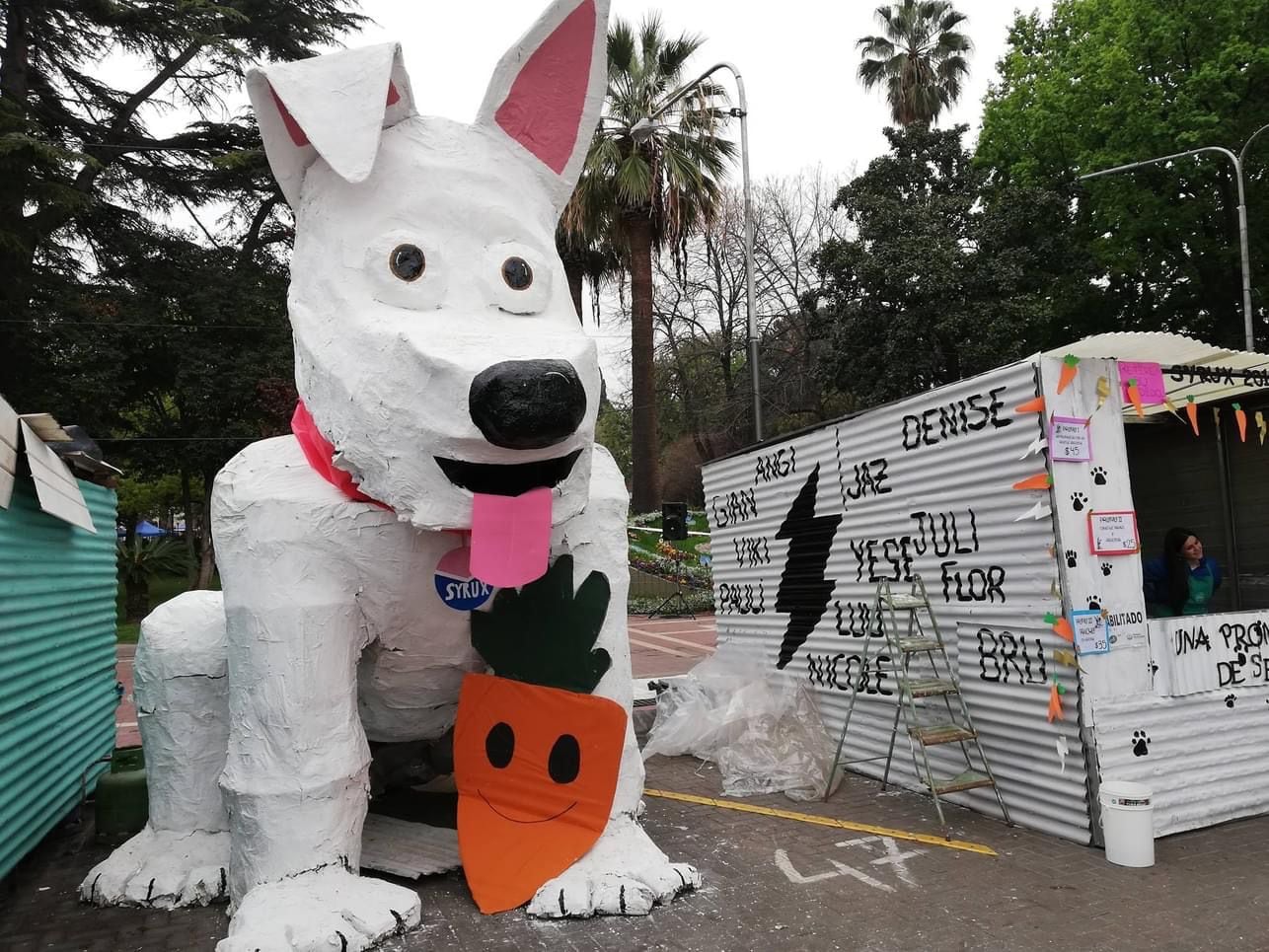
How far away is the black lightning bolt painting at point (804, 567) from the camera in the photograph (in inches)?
231

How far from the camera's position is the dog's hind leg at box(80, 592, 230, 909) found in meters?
3.62

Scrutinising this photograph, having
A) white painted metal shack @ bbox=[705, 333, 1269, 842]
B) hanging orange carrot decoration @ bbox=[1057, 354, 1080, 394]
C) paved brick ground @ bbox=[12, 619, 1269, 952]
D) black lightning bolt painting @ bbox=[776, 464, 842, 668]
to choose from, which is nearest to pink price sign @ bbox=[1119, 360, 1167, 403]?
white painted metal shack @ bbox=[705, 333, 1269, 842]

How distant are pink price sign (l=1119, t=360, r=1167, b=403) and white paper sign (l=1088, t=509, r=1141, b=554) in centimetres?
61

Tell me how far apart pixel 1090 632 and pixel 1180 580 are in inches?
74.1

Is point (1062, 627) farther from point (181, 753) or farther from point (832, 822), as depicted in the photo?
point (181, 753)

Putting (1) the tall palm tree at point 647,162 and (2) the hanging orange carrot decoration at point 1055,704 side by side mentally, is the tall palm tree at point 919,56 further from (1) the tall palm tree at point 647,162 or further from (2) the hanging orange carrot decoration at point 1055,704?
(2) the hanging orange carrot decoration at point 1055,704

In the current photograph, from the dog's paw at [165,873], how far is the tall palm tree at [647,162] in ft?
47.6

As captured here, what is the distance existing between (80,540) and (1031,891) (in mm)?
5013

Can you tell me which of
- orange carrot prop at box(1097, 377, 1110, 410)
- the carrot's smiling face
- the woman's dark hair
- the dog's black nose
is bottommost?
the carrot's smiling face

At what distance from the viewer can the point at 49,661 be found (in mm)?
4566

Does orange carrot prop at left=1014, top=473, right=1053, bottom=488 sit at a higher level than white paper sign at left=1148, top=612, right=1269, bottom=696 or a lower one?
higher

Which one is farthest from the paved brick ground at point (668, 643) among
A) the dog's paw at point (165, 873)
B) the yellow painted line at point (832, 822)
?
the dog's paw at point (165, 873)

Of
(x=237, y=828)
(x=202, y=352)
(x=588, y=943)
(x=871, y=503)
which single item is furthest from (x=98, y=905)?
(x=202, y=352)

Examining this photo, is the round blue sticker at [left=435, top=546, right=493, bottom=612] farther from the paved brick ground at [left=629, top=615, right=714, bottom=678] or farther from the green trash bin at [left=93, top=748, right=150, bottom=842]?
the paved brick ground at [left=629, top=615, right=714, bottom=678]
